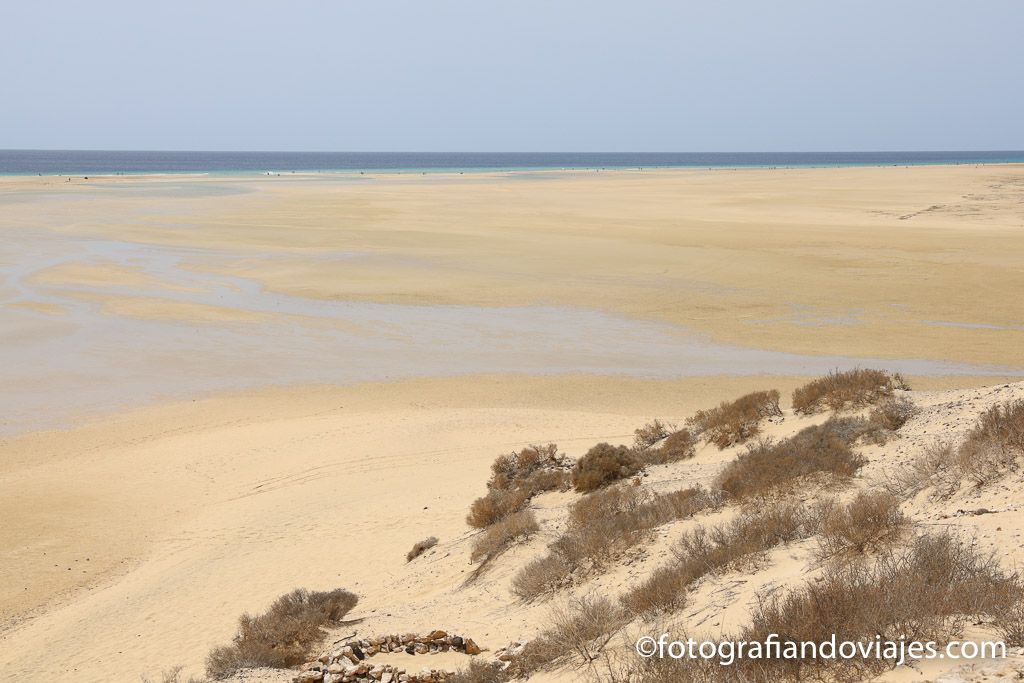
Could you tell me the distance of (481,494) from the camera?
12.1 metres

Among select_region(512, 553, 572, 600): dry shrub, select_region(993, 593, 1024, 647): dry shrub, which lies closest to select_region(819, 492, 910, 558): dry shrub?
select_region(993, 593, 1024, 647): dry shrub

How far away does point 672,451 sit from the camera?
37.7 ft

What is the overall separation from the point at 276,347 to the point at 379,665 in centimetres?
1640

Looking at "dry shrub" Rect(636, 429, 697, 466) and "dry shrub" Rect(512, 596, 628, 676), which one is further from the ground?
"dry shrub" Rect(512, 596, 628, 676)

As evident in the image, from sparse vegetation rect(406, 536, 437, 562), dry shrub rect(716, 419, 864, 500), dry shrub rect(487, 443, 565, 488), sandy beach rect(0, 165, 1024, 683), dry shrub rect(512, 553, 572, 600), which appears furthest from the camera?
dry shrub rect(487, 443, 565, 488)

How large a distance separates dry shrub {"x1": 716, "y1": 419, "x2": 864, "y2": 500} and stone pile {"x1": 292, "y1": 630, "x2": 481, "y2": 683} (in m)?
3.21

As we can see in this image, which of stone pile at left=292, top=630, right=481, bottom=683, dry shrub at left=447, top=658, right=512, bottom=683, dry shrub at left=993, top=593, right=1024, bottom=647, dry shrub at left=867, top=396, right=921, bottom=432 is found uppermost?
dry shrub at left=993, top=593, right=1024, bottom=647

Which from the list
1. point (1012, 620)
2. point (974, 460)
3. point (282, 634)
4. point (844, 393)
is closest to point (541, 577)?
point (282, 634)

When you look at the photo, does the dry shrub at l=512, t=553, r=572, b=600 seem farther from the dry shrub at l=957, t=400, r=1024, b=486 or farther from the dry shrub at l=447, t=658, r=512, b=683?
the dry shrub at l=957, t=400, r=1024, b=486

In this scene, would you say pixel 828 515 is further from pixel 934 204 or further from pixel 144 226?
pixel 934 204

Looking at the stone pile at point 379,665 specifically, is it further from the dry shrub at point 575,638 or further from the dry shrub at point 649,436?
the dry shrub at point 649,436

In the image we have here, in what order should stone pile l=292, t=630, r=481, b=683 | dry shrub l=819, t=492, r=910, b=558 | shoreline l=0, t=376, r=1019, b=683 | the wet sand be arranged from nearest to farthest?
dry shrub l=819, t=492, r=910, b=558
stone pile l=292, t=630, r=481, b=683
shoreline l=0, t=376, r=1019, b=683
the wet sand

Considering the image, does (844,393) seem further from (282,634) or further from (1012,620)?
(282,634)

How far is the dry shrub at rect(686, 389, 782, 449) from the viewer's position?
1148 centimetres
